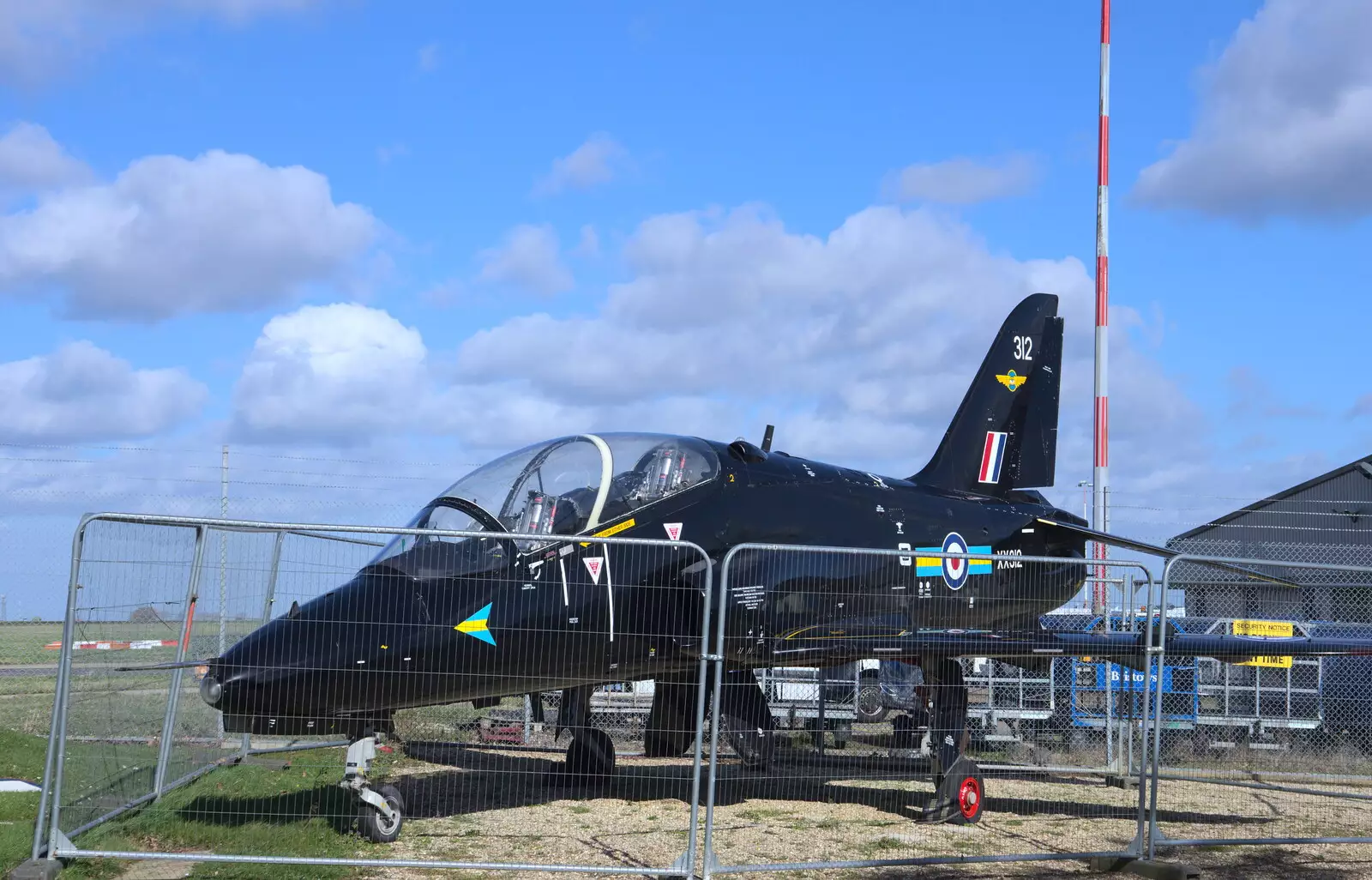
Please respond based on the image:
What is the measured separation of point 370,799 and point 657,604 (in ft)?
7.87

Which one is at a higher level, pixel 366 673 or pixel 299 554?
pixel 299 554

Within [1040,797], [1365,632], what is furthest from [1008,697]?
[1365,632]

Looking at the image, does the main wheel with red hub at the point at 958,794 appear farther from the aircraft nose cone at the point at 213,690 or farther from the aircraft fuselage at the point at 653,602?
the aircraft nose cone at the point at 213,690

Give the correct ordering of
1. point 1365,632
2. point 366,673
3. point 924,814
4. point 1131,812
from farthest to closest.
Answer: point 1365,632
point 1131,812
point 924,814
point 366,673

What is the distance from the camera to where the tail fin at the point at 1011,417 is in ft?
43.8

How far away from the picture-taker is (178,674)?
27.8 feet

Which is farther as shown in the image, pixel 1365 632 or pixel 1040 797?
pixel 1365 632

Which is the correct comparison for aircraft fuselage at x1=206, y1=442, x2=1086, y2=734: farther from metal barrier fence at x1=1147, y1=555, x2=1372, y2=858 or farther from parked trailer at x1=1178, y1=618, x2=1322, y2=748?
parked trailer at x1=1178, y1=618, x2=1322, y2=748

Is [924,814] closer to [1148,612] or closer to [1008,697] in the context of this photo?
[1148,612]

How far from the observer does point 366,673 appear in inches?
293

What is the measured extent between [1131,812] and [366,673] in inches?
264

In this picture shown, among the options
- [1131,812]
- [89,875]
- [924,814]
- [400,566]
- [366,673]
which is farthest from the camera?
[1131,812]

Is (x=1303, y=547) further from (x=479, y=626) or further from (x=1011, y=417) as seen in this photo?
(x=479, y=626)

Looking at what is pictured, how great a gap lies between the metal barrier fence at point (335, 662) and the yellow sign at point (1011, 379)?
596 centimetres
